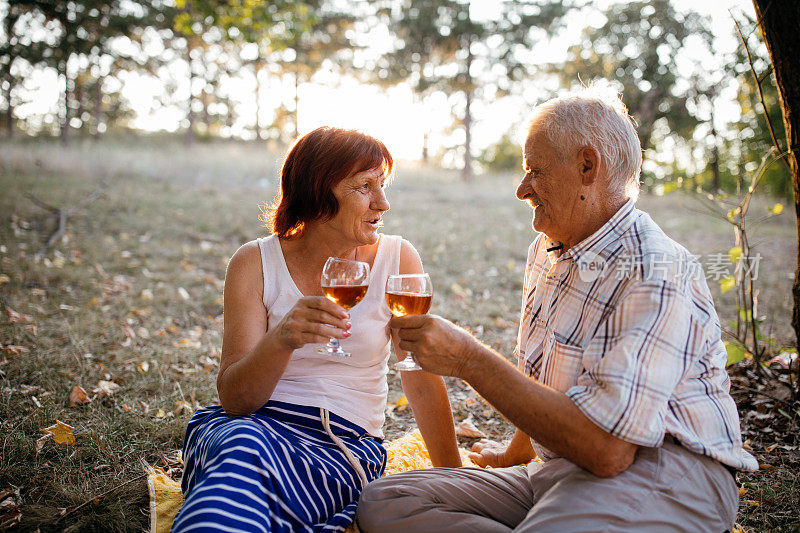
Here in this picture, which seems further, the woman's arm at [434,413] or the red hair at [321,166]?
the woman's arm at [434,413]

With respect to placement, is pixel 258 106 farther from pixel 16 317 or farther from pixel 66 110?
pixel 16 317

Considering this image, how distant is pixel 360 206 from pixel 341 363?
759mm

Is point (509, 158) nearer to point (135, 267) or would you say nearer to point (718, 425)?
point (135, 267)

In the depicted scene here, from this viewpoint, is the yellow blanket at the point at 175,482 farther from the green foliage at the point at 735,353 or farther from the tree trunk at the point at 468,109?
the tree trunk at the point at 468,109

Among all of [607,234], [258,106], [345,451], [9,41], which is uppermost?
[9,41]

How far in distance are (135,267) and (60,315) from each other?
6.86 feet

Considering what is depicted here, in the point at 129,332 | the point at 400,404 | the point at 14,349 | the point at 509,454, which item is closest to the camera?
the point at 509,454

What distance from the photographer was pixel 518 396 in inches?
72.6

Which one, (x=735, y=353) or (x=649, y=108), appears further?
(x=649, y=108)

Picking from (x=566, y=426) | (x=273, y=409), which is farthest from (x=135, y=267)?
Answer: (x=566, y=426)

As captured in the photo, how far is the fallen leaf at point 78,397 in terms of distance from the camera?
384 centimetres

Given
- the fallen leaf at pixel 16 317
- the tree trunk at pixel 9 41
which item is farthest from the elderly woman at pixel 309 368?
the tree trunk at pixel 9 41

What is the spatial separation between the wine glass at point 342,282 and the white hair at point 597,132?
973mm

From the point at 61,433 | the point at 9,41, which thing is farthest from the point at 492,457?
the point at 9,41
